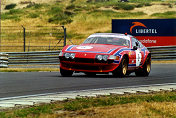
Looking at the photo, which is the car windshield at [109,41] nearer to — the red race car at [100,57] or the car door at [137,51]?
the red race car at [100,57]

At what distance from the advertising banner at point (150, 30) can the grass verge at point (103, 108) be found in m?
23.5

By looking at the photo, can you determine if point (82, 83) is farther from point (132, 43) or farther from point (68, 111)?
point (68, 111)

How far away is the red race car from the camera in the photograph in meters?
13.9

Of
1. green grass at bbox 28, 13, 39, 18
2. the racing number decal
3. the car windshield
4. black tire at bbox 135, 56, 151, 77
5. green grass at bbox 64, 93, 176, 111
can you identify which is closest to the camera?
green grass at bbox 64, 93, 176, 111

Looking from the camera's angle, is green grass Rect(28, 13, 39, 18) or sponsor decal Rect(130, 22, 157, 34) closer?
sponsor decal Rect(130, 22, 157, 34)

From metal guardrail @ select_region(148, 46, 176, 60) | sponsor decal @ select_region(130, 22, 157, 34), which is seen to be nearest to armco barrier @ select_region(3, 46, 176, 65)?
metal guardrail @ select_region(148, 46, 176, 60)

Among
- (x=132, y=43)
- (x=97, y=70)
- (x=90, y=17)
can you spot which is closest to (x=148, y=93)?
(x=97, y=70)

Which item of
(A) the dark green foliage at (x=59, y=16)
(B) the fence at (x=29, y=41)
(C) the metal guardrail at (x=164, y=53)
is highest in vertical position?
(C) the metal guardrail at (x=164, y=53)

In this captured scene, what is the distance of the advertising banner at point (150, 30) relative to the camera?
3256 centimetres

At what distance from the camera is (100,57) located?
1388 cm

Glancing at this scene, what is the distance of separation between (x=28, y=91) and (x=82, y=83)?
2.29m

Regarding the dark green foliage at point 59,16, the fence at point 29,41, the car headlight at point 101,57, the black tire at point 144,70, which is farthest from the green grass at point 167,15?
the car headlight at point 101,57

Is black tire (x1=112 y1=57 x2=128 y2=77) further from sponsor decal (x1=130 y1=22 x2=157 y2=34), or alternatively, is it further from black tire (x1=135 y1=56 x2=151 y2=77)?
sponsor decal (x1=130 y1=22 x2=157 y2=34)

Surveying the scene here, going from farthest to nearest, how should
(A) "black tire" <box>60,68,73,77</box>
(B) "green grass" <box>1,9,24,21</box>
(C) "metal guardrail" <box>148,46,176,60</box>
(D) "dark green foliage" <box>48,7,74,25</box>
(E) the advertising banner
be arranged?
1. (B) "green grass" <box>1,9,24,21</box>
2. (D) "dark green foliage" <box>48,7,74,25</box>
3. (E) the advertising banner
4. (C) "metal guardrail" <box>148,46,176,60</box>
5. (A) "black tire" <box>60,68,73,77</box>
